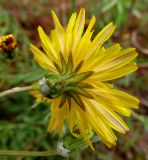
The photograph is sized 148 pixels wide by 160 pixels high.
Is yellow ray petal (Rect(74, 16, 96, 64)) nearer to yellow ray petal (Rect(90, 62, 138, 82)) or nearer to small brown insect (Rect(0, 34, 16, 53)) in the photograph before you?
yellow ray petal (Rect(90, 62, 138, 82))

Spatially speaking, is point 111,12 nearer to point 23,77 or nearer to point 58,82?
point 23,77

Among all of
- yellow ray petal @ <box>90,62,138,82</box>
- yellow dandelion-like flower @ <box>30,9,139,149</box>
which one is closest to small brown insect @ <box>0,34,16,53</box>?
yellow dandelion-like flower @ <box>30,9,139,149</box>

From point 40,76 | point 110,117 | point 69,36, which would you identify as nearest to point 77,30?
point 69,36

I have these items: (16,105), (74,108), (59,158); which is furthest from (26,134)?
(74,108)

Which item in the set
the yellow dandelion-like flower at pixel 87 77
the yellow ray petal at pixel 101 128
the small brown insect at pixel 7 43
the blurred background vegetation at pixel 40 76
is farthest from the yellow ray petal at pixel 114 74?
the blurred background vegetation at pixel 40 76

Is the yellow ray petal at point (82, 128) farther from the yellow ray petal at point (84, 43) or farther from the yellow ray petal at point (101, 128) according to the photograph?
the yellow ray petal at point (84, 43)

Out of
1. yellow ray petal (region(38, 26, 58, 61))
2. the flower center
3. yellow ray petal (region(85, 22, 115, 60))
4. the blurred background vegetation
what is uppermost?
yellow ray petal (region(85, 22, 115, 60))
